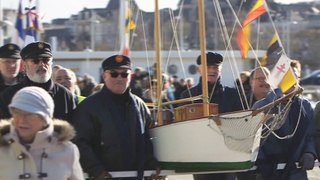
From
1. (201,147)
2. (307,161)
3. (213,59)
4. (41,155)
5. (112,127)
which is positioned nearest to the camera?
(41,155)

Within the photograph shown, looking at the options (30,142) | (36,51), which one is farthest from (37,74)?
(30,142)

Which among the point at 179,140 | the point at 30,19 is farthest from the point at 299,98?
the point at 30,19

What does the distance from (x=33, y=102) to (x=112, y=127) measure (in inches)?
71.5

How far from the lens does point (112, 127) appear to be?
5.80 m

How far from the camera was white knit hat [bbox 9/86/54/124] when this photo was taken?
13.2 feet

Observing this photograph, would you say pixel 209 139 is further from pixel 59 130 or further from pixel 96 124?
pixel 59 130

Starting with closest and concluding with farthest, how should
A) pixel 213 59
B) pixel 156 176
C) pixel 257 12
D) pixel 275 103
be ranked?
pixel 275 103 → pixel 156 176 → pixel 213 59 → pixel 257 12

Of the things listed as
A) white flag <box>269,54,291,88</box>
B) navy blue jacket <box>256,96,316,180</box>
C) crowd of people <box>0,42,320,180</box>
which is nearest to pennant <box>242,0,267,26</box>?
crowd of people <box>0,42,320,180</box>

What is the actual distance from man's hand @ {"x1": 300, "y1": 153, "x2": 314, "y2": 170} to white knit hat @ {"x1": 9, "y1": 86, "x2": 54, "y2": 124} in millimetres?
3334

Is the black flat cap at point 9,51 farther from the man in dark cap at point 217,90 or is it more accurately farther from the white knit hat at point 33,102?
the white knit hat at point 33,102

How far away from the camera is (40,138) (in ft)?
13.4

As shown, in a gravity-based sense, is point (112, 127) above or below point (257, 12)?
below

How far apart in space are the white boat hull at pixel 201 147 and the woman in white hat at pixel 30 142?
1984mm

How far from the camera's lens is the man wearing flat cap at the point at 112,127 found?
19.0 feet
